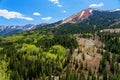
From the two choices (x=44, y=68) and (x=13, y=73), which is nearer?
(x=13, y=73)

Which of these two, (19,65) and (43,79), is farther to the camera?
(19,65)

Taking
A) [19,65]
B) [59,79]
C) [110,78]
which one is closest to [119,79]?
[110,78]

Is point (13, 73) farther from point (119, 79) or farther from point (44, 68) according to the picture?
point (119, 79)

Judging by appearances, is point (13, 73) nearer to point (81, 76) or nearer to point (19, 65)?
point (19, 65)

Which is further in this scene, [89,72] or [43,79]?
[89,72]

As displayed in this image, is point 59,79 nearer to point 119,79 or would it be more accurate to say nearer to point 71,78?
point 71,78

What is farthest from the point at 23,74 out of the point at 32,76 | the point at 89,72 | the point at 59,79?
the point at 89,72

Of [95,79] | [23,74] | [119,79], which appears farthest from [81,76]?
[23,74]

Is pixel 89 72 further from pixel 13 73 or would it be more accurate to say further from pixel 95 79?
pixel 13 73
